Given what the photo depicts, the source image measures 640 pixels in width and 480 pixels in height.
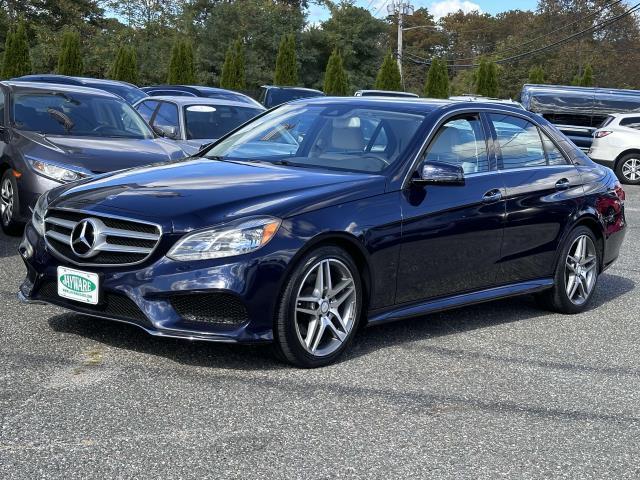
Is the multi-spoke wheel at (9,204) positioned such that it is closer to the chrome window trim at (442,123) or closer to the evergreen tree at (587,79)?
the chrome window trim at (442,123)

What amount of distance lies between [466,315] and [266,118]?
201 centimetres

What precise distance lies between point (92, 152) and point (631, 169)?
52.1 feet

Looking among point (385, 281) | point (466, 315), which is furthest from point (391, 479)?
point (466, 315)

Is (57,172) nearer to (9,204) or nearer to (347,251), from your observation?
(9,204)

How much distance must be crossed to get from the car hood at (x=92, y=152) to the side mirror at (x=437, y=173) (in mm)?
3994

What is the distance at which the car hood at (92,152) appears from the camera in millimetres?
9469

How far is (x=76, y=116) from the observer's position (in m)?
10.6

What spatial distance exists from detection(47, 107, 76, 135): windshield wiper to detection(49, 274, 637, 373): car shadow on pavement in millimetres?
4244

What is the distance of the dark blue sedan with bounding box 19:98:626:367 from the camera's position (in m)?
5.41

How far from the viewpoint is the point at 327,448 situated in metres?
4.45

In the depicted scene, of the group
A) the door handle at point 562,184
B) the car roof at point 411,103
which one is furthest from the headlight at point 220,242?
the door handle at point 562,184

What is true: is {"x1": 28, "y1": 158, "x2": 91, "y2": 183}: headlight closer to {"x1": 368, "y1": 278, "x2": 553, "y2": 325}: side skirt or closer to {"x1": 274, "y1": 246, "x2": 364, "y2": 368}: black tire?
{"x1": 368, "y1": 278, "x2": 553, "y2": 325}: side skirt

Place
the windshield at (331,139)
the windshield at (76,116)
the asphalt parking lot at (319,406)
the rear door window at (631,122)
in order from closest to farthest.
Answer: the asphalt parking lot at (319,406), the windshield at (331,139), the windshield at (76,116), the rear door window at (631,122)

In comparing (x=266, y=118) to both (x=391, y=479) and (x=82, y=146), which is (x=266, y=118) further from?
(x=391, y=479)
